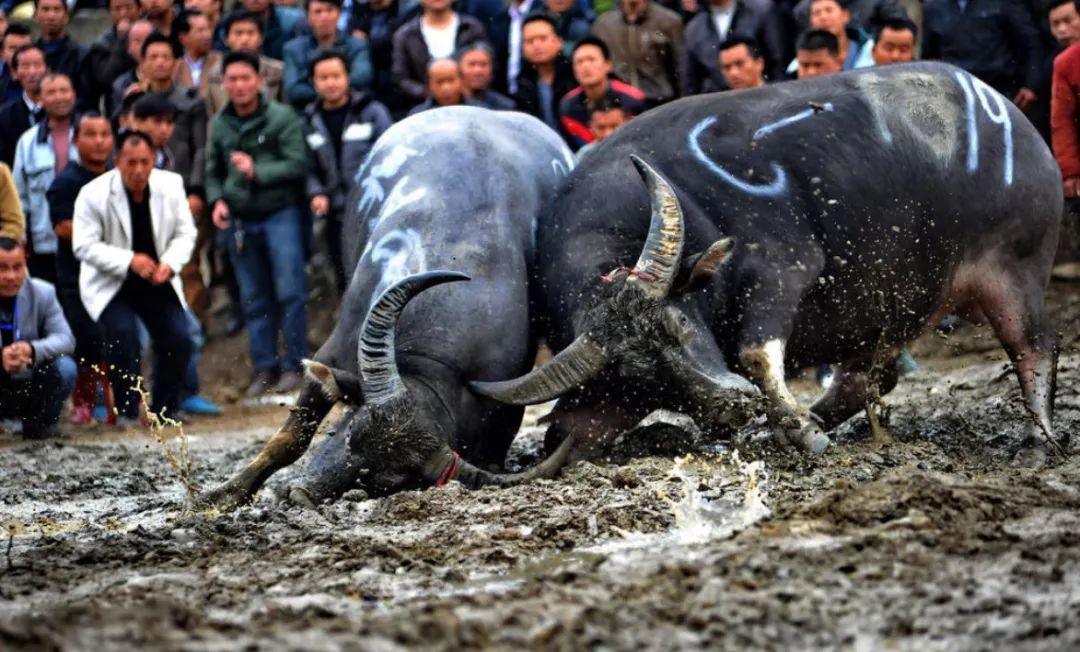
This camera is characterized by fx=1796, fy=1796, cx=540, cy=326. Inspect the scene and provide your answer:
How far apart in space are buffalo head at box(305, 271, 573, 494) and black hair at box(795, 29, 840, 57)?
401cm

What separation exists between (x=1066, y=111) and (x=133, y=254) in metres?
5.76

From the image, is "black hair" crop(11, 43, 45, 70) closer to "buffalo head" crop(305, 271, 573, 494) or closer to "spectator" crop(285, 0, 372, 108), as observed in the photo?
"spectator" crop(285, 0, 372, 108)

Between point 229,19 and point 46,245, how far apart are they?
7.95 ft

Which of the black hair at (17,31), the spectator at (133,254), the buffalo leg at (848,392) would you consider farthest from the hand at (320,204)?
the buffalo leg at (848,392)

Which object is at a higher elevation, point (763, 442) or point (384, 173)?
point (384, 173)

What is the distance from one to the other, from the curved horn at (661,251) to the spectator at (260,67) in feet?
20.2

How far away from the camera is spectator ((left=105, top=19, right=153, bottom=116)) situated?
13414mm

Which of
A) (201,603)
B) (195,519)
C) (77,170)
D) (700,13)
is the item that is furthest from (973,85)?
(77,170)

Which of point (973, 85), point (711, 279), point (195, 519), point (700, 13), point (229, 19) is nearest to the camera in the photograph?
point (195, 519)

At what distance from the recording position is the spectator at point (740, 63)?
1108 cm

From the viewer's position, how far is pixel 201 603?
17.5 feet

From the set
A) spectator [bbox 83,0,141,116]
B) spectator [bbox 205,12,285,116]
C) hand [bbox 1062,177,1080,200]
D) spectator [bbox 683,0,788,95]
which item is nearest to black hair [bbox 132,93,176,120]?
spectator [bbox 205,12,285,116]

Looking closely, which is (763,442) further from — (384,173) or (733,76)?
(733,76)

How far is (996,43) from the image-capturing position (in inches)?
455
